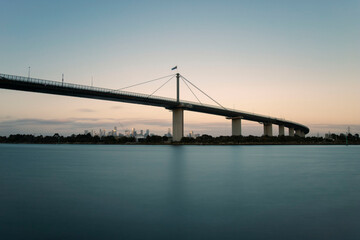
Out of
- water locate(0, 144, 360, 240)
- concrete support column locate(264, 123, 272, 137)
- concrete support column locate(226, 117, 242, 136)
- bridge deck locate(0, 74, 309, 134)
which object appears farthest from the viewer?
concrete support column locate(264, 123, 272, 137)

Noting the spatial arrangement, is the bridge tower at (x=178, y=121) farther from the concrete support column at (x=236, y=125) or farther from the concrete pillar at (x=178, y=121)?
the concrete support column at (x=236, y=125)

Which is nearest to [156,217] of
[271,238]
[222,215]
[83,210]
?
[222,215]

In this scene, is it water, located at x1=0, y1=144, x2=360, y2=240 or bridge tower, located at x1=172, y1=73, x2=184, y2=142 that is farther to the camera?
bridge tower, located at x1=172, y1=73, x2=184, y2=142

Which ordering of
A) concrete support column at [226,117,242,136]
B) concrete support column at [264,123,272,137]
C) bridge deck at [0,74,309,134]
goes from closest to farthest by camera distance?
bridge deck at [0,74,309,134] → concrete support column at [226,117,242,136] → concrete support column at [264,123,272,137]

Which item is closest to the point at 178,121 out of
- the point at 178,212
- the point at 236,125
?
the point at 236,125

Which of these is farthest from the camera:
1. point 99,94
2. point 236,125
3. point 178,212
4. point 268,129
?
point 268,129

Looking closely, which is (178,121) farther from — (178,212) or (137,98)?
(178,212)

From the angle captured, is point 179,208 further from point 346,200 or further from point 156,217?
point 346,200

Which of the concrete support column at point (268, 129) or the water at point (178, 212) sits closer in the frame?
the water at point (178, 212)

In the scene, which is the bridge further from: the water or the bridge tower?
the water

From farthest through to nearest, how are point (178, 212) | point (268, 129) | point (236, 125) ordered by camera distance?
point (268, 129) < point (236, 125) < point (178, 212)

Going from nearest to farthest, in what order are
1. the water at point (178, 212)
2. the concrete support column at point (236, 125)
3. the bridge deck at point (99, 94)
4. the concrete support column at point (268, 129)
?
1. the water at point (178, 212)
2. the bridge deck at point (99, 94)
3. the concrete support column at point (236, 125)
4. the concrete support column at point (268, 129)

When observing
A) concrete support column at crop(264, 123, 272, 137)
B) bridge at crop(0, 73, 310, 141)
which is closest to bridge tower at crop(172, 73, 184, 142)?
bridge at crop(0, 73, 310, 141)

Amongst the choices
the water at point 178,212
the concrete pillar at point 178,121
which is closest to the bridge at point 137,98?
the concrete pillar at point 178,121
